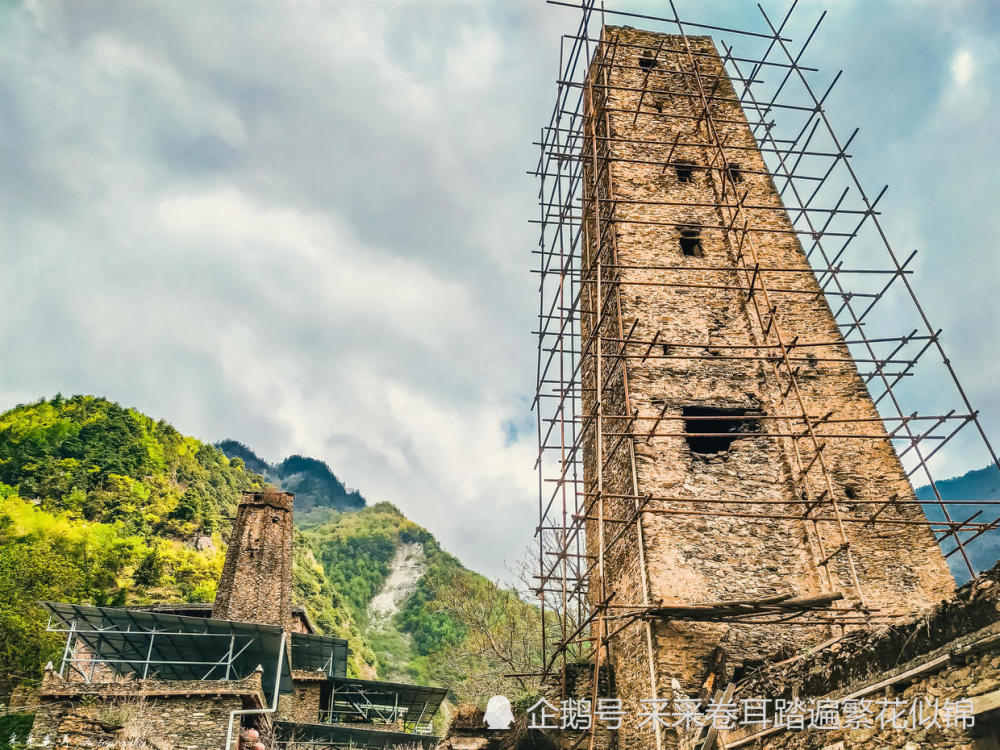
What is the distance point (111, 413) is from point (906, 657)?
50.7 m

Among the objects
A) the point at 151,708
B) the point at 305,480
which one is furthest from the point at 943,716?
the point at 305,480

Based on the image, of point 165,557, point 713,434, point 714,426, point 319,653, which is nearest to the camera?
point 713,434

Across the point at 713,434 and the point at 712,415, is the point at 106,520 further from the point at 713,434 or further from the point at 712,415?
the point at 713,434

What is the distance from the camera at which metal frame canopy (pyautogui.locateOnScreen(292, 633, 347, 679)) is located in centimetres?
2264

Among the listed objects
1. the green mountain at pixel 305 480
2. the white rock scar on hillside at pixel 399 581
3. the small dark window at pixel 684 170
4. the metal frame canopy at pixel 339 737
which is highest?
the green mountain at pixel 305 480

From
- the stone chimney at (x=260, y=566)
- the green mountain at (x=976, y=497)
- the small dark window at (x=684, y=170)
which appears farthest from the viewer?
the green mountain at (x=976, y=497)

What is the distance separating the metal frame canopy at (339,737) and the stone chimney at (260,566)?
4125 millimetres

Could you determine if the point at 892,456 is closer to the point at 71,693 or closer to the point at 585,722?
the point at 585,722

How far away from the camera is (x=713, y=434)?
383 inches

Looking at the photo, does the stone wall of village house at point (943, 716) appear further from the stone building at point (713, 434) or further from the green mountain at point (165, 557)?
the green mountain at point (165, 557)

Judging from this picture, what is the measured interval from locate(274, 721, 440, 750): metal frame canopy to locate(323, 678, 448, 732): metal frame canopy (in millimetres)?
1566

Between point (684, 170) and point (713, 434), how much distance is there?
19.6ft

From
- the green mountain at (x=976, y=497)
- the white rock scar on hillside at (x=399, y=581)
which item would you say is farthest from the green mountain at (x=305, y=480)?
the green mountain at (x=976, y=497)

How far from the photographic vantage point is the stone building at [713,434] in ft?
29.0
